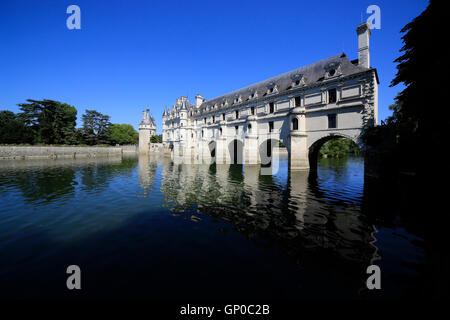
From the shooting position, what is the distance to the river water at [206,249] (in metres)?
4.18

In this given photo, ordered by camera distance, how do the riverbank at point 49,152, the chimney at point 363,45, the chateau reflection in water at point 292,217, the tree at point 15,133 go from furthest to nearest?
the tree at point 15,133 < the riverbank at point 49,152 < the chimney at point 363,45 < the chateau reflection in water at point 292,217

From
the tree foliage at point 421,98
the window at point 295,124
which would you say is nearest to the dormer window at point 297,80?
the window at point 295,124

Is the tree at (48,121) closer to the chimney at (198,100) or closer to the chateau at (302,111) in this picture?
the chimney at (198,100)

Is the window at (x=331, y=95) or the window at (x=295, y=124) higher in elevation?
the window at (x=331, y=95)

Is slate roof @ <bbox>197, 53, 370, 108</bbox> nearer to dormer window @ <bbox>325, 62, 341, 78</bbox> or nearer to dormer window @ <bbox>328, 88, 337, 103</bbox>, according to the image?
dormer window @ <bbox>325, 62, 341, 78</bbox>

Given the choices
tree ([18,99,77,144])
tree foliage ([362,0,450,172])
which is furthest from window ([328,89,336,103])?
tree ([18,99,77,144])

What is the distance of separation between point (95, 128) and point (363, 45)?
9104 centimetres

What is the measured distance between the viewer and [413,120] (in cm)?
1677

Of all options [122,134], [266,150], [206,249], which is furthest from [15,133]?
[206,249]

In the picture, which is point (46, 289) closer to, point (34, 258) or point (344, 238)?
point (34, 258)

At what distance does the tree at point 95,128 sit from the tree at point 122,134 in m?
2.69

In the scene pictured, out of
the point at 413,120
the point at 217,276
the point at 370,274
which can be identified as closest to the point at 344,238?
the point at 370,274

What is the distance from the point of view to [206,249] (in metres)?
5.91

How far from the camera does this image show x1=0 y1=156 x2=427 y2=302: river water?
4184 millimetres
